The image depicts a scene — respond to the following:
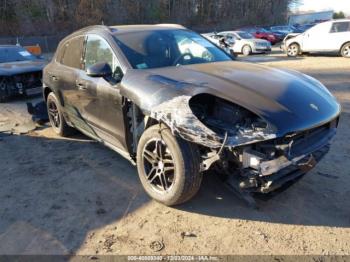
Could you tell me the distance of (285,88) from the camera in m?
3.24

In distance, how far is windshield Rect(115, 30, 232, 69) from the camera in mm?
3850

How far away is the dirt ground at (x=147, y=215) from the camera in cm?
292

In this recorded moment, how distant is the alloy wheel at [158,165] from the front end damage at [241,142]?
35 centimetres

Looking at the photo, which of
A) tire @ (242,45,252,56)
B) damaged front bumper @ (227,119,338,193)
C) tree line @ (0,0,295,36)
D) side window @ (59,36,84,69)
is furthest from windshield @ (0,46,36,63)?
tree line @ (0,0,295,36)

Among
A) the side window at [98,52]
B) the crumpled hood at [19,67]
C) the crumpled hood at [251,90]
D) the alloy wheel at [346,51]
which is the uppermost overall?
the side window at [98,52]

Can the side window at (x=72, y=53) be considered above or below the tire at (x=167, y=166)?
above

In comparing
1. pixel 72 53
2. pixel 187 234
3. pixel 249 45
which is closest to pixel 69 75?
pixel 72 53

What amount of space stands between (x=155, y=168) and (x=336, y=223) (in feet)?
5.92

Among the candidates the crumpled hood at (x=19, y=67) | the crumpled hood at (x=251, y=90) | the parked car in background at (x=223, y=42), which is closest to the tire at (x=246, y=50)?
the parked car in background at (x=223, y=42)

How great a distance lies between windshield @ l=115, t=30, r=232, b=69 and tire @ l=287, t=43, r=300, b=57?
1423 centimetres

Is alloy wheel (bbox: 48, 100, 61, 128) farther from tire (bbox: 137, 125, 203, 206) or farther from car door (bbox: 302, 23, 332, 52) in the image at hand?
car door (bbox: 302, 23, 332, 52)

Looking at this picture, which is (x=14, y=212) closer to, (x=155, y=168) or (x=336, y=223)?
(x=155, y=168)

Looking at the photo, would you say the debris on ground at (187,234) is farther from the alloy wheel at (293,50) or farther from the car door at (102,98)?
the alloy wheel at (293,50)

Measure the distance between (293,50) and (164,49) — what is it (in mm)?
15145
